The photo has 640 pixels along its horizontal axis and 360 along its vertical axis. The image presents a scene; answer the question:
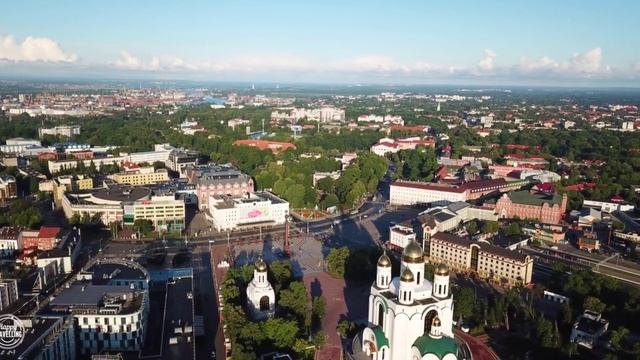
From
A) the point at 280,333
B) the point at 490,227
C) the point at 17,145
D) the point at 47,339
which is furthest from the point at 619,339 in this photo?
the point at 17,145

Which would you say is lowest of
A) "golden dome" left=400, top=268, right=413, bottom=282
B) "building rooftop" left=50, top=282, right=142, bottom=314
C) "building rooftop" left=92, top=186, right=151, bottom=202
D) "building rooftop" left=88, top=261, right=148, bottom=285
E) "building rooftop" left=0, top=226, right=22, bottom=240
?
"building rooftop" left=0, top=226, right=22, bottom=240

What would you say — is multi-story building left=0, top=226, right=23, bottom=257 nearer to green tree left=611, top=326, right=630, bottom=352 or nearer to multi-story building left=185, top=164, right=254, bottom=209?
multi-story building left=185, top=164, right=254, bottom=209

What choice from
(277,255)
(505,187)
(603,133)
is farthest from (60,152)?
(603,133)

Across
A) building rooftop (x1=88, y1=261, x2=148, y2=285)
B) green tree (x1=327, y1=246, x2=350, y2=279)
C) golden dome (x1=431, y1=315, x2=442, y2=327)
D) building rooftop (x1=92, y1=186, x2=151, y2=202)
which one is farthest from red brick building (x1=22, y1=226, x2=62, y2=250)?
golden dome (x1=431, y1=315, x2=442, y2=327)

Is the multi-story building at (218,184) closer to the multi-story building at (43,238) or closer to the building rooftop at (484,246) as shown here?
the multi-story building at (43,238)

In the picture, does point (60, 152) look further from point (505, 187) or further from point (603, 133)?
point (603, 133)

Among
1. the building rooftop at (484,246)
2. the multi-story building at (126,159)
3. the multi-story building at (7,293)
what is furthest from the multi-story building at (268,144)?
the multi-story building at (7,293)

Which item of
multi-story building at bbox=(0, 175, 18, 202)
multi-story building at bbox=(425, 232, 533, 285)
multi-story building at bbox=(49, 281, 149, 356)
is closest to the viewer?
multi-story building at bbox=(49, 281, 149, 356)
